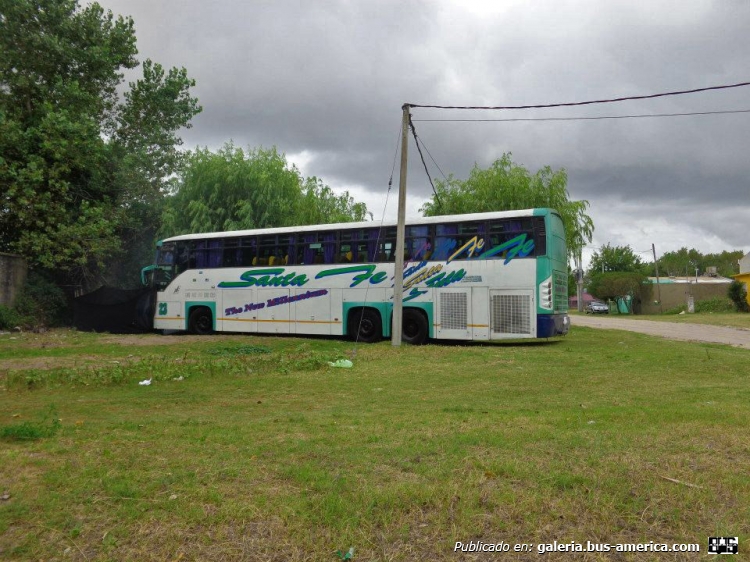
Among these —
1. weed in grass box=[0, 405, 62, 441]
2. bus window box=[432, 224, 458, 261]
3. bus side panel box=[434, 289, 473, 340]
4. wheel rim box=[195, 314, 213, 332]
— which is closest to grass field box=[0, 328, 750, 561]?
weed in grass box=[0, 405, 62, 441]

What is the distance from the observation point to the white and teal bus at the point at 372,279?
16.3 meters

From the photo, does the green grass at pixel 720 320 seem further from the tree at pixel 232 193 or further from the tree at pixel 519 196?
the tree at pixel 232 193

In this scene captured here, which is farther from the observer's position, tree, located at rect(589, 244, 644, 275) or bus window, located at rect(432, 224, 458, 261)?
tree, located at rect(589, 244, 644, 275)

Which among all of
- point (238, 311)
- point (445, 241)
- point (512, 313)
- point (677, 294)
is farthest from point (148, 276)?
point (677, 294)

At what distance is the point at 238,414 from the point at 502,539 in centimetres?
435

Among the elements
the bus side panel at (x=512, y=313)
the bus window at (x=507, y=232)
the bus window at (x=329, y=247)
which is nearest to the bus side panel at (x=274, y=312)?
the bus window at (x=329, y=247)

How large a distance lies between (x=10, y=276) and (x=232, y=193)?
437 inches

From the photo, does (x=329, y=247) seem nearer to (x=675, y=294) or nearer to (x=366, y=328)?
(x=366, y=328)

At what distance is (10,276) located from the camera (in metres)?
21.9

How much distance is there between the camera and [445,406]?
297 inches

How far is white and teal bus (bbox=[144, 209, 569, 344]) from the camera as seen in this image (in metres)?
16.3

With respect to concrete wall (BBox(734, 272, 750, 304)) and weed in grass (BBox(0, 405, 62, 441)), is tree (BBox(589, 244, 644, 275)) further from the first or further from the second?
weed in grass (BBox(0, 405, 62, 441))

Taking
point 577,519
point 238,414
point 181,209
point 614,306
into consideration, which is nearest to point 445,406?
point 238,414

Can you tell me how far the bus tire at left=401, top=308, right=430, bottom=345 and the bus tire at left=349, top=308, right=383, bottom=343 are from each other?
0.83 metres
